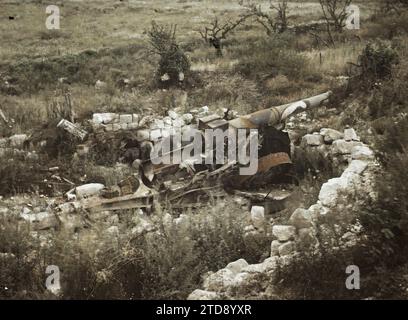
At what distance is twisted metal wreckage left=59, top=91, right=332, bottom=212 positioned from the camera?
20.6 feet

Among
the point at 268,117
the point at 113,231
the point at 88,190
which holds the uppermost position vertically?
the point at 268,117

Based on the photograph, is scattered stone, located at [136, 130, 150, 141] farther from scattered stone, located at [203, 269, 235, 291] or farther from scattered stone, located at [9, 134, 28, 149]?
scattered stone, located at [203, 269, 235, 291]

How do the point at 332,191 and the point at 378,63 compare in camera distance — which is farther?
the point at 378,63

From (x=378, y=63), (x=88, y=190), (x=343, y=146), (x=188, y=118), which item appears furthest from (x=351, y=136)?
(x=88, y=190)

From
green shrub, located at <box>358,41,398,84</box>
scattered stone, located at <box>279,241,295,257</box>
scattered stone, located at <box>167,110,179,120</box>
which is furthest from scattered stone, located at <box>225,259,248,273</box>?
green shrub, located at <box>358,41,398,84</box>

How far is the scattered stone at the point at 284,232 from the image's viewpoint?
14.6ft

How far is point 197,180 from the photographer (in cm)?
654

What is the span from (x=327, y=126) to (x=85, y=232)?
5.18m

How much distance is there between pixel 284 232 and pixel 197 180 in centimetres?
227

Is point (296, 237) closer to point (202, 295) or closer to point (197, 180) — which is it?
Result: point (202, 295)

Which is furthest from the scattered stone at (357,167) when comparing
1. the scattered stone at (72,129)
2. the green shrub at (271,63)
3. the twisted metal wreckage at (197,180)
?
the green shrub at (271,63)

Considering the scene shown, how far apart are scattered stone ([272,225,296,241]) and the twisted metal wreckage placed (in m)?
1.77

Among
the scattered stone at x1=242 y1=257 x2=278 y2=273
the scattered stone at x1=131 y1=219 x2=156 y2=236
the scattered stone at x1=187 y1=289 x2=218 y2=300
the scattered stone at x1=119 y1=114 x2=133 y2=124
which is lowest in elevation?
the scattered stone at x1=131 y1=219 x2=156 y2=236

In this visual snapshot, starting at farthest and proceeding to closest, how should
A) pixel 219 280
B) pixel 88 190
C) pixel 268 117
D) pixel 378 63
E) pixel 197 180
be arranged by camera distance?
pixel 378 63 < pixel 268 117 < pixel 88 190 < pixel 197 180 < pixel 219 280
